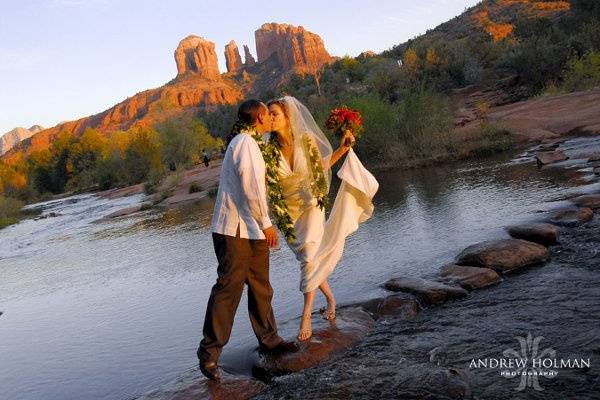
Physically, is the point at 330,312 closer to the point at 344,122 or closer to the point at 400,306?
the point at 400,306

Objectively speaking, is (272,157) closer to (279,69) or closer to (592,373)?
(592,373)

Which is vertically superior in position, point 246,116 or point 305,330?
point 246,116

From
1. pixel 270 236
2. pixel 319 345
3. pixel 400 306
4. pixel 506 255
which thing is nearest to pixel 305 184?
pixel 270 236

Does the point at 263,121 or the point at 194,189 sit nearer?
the point at 263,121

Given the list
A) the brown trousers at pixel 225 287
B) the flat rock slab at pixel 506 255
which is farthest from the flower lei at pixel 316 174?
the flat rock slab at pixel 506 255

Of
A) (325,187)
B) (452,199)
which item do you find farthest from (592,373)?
(452,199)

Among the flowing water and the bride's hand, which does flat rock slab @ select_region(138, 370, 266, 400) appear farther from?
the bride's hand

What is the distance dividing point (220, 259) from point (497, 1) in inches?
3107

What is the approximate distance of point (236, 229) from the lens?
407 centimetres

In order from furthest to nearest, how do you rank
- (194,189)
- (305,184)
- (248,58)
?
(248,58) → (194,189) → (305,184)

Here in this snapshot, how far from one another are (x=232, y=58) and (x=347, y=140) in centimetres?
17407

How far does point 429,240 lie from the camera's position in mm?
7883

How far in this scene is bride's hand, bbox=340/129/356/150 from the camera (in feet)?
16.1

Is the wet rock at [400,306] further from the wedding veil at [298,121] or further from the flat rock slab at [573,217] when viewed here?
the flat rock slab at [573,217]
